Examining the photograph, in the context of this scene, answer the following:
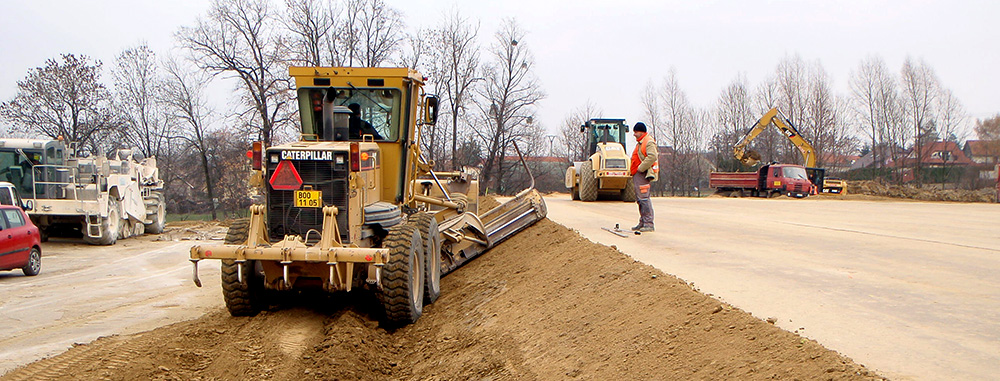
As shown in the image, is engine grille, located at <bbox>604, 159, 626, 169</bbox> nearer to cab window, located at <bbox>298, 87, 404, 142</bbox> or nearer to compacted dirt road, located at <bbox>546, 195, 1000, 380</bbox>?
compacted dirt road, located at <bbox>546, 195, 1000, 380</bbox>

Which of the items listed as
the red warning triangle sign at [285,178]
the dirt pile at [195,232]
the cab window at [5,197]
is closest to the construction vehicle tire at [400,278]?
the red warning triangle sign at [285,178]

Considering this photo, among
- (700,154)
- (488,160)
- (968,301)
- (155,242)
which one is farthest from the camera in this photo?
(700,154)

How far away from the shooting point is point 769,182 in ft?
122

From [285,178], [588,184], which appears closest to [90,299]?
[285,178]

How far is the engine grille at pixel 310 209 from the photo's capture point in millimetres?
8195

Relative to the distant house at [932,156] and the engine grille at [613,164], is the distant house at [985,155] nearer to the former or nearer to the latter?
the distant house at [932,156]

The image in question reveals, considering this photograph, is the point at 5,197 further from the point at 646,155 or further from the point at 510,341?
the point at 510,341

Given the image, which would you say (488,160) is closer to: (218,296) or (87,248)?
(87,248)

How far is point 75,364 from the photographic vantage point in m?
6.33

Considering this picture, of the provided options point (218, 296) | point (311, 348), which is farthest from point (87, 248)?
point (311, 348)

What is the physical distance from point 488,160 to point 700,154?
2433cm

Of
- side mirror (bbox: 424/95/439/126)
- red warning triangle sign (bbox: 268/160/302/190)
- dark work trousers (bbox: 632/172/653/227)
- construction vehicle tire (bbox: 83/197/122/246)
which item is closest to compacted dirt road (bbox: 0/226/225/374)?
construction vehicle tire (bbox: 83/197/122/246)

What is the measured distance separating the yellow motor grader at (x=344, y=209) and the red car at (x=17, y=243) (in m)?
7.28

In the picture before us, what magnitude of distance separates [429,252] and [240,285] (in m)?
2.16
